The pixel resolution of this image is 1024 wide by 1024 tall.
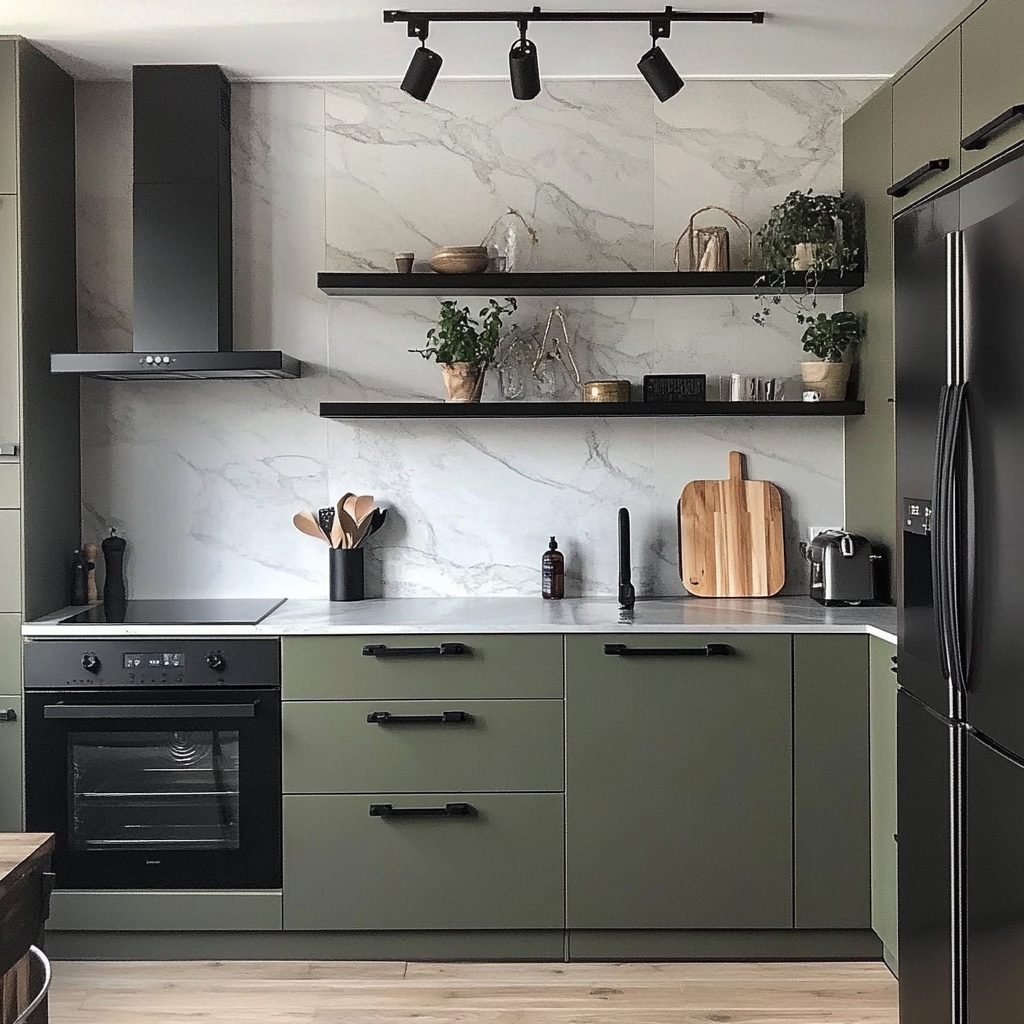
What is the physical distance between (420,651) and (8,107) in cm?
191

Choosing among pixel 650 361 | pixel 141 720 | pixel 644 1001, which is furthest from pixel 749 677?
pixel 141 720

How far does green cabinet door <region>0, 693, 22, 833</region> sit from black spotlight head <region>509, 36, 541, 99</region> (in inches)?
85.4

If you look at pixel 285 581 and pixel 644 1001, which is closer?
pixel 644 1001

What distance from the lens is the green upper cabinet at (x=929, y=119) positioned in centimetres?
284

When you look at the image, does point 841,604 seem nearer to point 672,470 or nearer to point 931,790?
point 672,470

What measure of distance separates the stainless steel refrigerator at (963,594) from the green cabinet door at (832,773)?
2.38ft

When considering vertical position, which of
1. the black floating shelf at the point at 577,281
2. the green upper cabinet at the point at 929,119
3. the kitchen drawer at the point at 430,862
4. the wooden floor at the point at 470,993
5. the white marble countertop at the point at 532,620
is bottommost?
the wooden floor at the point at 470,993

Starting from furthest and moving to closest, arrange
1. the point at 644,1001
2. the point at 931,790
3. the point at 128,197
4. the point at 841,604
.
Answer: the point at 128,197 → the point at 841,604 → the point at 644,1001 → the point at 931,790

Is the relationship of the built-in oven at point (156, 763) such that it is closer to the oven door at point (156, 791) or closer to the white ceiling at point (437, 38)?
the oven door at point (156, 791)

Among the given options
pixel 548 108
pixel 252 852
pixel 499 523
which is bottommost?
Result: pixel 252 852

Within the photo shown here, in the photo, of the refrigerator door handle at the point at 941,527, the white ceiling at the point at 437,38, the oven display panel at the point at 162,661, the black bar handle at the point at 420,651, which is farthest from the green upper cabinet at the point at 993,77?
the oven display panel at the point at 162,661

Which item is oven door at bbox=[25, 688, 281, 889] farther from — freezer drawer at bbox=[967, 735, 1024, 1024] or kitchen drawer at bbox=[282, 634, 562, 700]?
freezer drawer at bbox=[967, 735, 1024, 1024]

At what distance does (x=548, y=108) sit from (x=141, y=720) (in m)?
2.26

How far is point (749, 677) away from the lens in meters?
3.31
